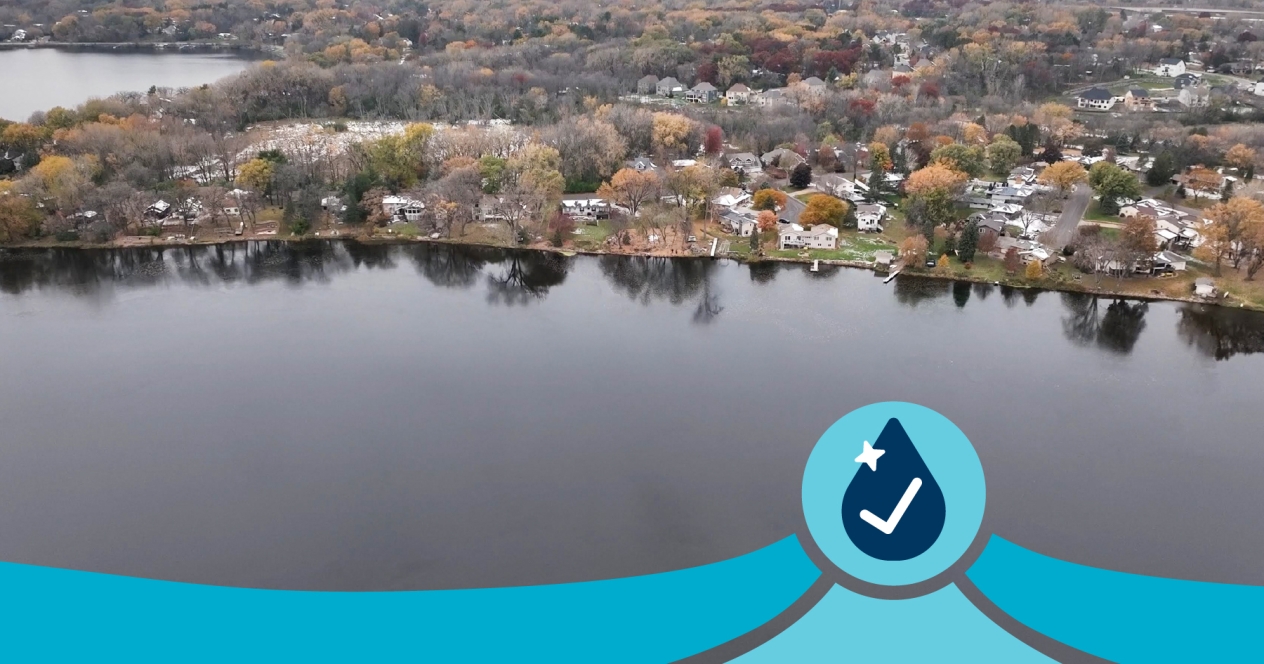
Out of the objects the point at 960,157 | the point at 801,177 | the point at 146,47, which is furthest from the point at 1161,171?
the point at 146,47

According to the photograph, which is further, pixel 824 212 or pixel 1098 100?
pixel 1098 100

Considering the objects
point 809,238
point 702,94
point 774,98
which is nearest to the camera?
point 809,238

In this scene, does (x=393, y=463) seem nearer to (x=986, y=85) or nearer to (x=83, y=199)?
(x=83, y=199)

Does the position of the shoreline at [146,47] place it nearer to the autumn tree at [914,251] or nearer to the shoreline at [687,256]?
the shoreline at [687,256]

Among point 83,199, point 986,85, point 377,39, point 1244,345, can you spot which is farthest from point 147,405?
point 377,39

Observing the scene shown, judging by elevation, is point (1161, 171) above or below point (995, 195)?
above

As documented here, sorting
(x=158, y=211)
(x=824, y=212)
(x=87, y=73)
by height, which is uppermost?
(x=87, y=73)

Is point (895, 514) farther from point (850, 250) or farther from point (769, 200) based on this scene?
point (769, 200)

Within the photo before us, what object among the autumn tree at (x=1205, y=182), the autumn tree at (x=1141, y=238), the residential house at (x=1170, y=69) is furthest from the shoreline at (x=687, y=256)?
the residential house at (x=1170, y=69)
